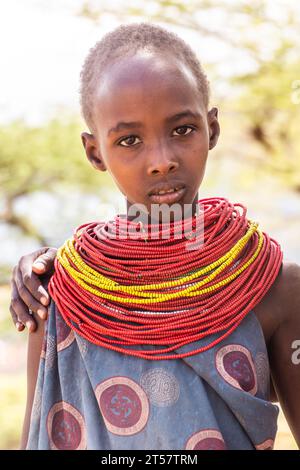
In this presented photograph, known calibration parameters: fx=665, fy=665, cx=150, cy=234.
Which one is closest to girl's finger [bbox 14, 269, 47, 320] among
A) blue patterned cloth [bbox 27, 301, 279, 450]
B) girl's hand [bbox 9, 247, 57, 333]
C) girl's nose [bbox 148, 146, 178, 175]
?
girl's hand [bbox 9, 247, 57, 333]

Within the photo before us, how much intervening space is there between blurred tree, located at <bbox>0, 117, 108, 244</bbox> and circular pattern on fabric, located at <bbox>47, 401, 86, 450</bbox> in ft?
15.4

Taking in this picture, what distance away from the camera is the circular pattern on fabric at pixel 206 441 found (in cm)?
158

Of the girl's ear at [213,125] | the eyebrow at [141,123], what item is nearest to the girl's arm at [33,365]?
the eyebrow at [141,123]

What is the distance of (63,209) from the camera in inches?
257

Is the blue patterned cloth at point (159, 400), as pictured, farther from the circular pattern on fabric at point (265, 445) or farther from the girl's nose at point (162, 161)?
the girl's nose at point (162, 161)

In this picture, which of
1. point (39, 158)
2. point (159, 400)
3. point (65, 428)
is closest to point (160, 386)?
point (159, 400)

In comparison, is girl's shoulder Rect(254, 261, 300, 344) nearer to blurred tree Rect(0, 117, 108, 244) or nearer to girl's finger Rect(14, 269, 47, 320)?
girl's finger Rect(14, 269, 47, 320)

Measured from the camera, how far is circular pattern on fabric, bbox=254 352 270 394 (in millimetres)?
1688

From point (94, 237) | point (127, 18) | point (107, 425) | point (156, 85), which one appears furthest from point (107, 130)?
point (127, 18)

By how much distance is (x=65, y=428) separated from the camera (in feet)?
5.63

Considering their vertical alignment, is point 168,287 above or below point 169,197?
below

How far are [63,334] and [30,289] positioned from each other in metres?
0.17

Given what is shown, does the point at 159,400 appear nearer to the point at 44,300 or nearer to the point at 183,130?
the point at 44,300

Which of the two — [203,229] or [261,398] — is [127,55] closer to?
[203,229]
